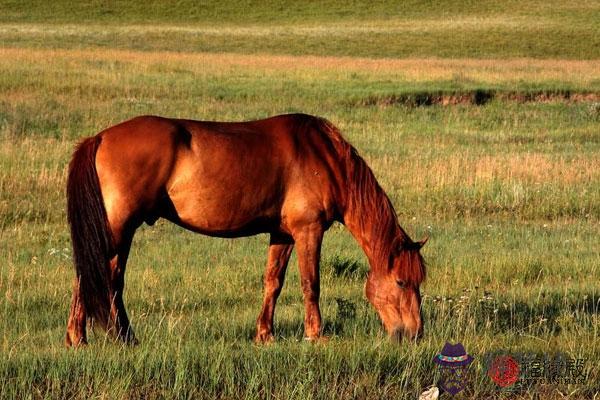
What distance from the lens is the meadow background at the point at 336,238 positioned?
5.56 meters

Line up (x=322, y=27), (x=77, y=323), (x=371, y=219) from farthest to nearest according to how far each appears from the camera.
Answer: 1. (x=322, y=27)
2. (x=371, y=219)
3. (x=77, y=323)

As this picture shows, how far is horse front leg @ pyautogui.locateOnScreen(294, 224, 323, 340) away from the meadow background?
0.28m

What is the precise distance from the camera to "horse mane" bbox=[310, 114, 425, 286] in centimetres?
668

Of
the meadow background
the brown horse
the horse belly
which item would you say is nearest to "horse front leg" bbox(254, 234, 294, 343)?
the brown horse

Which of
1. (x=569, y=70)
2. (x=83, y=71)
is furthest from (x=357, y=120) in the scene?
(x=569, y=70)

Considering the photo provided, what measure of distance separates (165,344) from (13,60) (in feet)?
95.8

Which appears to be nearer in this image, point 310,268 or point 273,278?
point 310,268

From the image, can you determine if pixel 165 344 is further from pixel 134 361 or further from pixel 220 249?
pixel 220 249

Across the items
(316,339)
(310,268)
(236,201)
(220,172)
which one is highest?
(220,172)

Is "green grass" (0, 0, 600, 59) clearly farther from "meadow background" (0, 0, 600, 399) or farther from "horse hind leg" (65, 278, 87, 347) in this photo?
"horse hind leg" (65, 278, 87, 347)

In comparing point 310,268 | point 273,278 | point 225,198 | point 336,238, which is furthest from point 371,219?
point 336,238

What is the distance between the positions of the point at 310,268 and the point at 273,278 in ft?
1.18

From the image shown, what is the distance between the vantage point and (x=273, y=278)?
710 centimetres

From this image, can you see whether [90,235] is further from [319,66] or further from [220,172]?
[319,66]
